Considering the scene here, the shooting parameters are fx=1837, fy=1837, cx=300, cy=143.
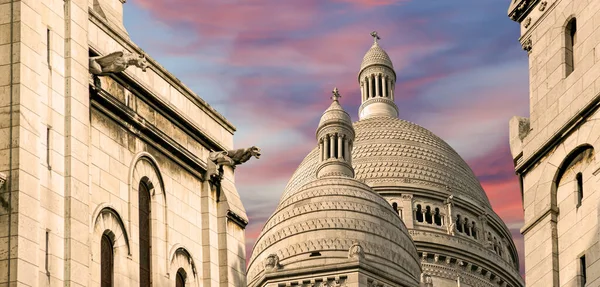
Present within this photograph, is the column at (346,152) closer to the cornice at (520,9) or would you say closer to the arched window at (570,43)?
the cornice at (520,9)

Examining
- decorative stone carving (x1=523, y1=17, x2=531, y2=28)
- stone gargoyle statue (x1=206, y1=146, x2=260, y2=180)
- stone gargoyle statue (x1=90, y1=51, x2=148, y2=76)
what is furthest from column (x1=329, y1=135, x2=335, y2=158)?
stone gargoyle statue (x1=90, y1=51, x2=148, y2=76)

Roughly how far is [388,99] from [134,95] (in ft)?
372

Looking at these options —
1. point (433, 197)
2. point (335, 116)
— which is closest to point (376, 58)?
point (433, 197)

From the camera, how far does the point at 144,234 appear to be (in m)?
36.8

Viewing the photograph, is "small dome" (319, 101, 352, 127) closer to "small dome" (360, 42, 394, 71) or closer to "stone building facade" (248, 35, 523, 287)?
"stone building facade" (248, 35, 523, 287)

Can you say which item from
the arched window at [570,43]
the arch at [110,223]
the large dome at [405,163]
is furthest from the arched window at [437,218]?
the arch at [110,223]

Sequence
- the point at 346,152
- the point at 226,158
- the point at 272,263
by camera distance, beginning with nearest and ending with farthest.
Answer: the point at 226,158 < the point at 272,263 < the point at 346,152

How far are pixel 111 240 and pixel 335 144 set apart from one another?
6885cm

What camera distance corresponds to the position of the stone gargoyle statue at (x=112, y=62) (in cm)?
3519

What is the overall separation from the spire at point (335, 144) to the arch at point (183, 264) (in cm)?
6371

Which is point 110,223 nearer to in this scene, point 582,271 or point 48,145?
point 48,145

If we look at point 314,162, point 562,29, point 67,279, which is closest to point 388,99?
point 314,162

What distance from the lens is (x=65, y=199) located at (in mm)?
32938

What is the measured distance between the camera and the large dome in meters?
133
